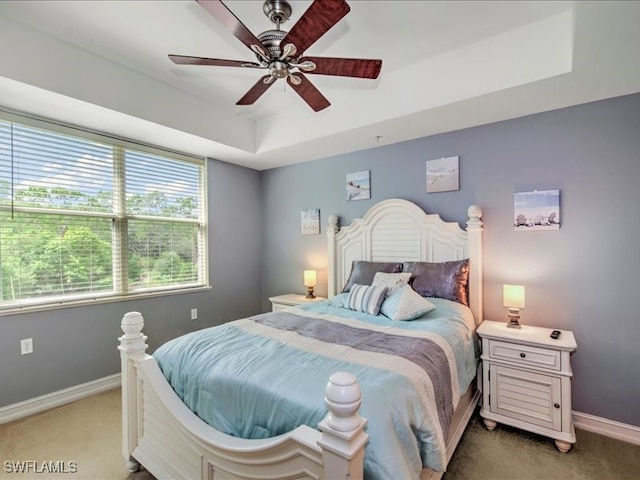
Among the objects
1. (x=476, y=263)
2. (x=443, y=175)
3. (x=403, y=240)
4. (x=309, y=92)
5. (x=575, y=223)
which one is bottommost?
(x=476, y=263)

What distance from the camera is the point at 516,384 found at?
216cm

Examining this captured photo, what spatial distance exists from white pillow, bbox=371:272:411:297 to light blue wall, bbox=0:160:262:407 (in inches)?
80.8

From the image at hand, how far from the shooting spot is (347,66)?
5.77 ft

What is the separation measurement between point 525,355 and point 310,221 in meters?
2.52

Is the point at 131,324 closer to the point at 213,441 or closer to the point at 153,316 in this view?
the point at 213,441

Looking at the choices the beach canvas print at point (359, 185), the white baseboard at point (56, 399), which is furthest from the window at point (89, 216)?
the beach canvas print at point (359, 185)

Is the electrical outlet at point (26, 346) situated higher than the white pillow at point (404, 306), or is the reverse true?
the white pillow at point (404, 306)

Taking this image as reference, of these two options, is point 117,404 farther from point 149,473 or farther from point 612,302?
point 612,302

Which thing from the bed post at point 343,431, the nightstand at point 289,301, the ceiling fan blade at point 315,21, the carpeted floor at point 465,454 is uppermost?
the ceiling fan blade at point 315,21

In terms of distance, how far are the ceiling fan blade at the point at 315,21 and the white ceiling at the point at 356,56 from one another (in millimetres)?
464

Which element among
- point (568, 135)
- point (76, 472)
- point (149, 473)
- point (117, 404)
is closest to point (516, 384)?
point (568, 135)

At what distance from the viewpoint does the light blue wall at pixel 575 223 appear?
2.19 meters

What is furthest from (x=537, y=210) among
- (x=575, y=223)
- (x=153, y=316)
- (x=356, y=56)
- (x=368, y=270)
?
(x=153, y=316)

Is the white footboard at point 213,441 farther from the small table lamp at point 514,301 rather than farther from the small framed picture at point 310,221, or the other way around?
the small framed picture at point 310,221
